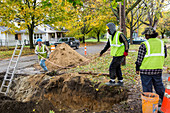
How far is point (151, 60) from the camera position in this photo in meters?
3.62

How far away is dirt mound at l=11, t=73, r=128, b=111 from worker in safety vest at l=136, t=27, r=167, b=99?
1.36 m

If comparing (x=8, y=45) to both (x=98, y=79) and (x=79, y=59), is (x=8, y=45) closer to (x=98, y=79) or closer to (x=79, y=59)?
(x=79, y=59)

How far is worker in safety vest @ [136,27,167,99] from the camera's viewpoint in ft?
11.8

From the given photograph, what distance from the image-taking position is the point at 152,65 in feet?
11.9

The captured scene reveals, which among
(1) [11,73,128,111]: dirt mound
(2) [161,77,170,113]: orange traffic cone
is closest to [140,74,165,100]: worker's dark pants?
(2) [161,77,170,113]: orange traffic cone

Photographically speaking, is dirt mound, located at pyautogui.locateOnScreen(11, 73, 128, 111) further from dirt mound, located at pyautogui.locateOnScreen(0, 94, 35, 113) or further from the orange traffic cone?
the orange traffic cone

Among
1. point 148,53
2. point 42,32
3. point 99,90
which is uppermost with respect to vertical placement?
point 42,32

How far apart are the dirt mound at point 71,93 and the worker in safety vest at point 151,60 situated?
4.46 ft

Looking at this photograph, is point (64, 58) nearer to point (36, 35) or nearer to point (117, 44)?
point (117, 44)

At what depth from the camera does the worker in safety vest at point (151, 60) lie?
360cm

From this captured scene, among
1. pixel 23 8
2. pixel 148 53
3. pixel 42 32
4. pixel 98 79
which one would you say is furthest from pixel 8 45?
pixel 148 53

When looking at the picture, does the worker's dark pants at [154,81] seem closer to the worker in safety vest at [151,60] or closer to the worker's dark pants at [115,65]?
the worker in safety vest at [151,60]

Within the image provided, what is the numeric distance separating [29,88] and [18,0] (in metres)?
13.0

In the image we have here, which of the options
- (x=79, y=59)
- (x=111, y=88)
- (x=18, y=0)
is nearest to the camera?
(x=111, y=88)
